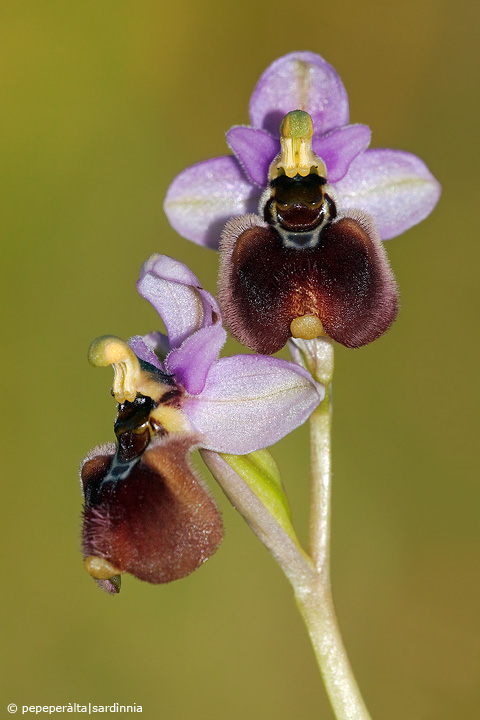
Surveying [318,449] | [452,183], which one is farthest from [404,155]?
[452,183]

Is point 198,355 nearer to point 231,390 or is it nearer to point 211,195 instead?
point 231,390

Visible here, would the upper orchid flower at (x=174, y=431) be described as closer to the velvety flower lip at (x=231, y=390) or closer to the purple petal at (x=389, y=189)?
the velvety flower lip at (x=231, y=390)

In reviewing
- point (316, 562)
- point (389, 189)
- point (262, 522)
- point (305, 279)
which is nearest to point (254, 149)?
point (389, 189)

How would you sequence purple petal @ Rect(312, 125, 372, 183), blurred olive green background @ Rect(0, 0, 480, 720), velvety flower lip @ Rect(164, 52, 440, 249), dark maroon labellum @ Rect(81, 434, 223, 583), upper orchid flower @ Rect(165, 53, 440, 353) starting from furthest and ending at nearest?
blurred olive green background @ Rect(0, 0, 480, 720), velvety flower lip @ Rect(164, 52, 440, 249), purple petal @ Rect(312, 125, 372, 183), upper orchid flower @ Rect(165, 53, 440, 353), dark maroon labellum @ Rect(81, 434, 223, 583)

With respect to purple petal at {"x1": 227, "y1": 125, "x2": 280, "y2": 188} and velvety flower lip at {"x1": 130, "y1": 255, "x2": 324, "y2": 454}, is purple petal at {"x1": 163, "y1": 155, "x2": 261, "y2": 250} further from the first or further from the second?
velvety flower lip at {"x1": 130, "y1": 255, "x2": 324, "y2": 454}

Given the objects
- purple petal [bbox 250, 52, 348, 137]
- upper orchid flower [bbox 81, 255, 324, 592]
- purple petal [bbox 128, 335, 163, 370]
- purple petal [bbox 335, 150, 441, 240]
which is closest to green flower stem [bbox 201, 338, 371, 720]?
upper orchid flower [bbox 81, 255, 324, 592]

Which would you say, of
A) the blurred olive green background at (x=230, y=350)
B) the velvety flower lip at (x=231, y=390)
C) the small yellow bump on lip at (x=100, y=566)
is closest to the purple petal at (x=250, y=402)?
the velvety flower lip at (x=231, y=390)
